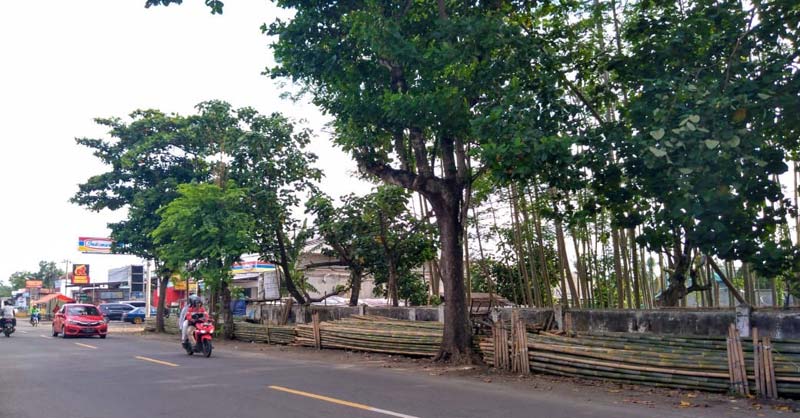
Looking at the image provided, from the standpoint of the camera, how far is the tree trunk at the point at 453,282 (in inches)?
603

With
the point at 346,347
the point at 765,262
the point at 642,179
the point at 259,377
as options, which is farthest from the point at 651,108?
the point at 346,347

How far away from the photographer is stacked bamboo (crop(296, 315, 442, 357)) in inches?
679

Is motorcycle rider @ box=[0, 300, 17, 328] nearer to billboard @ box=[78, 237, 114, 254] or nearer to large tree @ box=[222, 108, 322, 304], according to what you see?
large tree @ box=[222, 108, 322, 304]

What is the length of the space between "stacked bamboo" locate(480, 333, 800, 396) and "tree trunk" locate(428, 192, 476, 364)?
203 cm

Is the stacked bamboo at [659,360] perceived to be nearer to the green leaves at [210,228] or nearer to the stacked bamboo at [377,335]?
the stacked bamboo at [377,335]

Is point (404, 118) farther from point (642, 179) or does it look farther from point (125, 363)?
point (125, 363)

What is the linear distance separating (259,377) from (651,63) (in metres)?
9.18

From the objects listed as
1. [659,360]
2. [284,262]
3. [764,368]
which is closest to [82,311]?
[284,262]

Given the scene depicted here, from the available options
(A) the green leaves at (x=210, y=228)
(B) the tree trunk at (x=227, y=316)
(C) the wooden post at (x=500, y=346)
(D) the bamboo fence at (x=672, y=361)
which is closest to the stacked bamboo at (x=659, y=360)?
(D) the bamboo fence at (x=672, y=361)

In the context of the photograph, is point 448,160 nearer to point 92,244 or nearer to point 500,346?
point 500,346

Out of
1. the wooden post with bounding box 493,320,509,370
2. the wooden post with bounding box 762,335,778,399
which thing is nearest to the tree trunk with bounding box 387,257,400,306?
the wooden post with bounding box 493,320,509,370

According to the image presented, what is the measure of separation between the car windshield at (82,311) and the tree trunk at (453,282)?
1976 cm

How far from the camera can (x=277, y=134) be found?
84.8ft

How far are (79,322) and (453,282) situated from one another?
1961 centimetres
